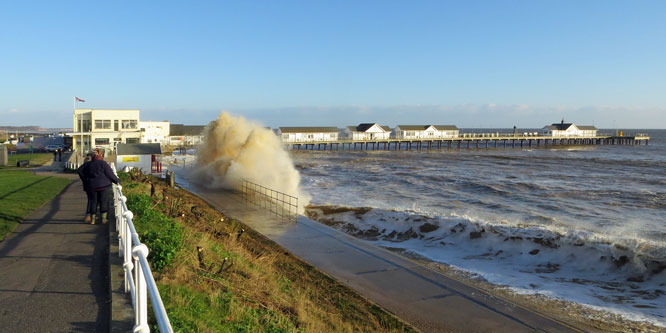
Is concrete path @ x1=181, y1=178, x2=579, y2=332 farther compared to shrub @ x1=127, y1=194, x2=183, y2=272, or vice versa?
concrete path @ x1=181, y1=178, x2=579, y2=332

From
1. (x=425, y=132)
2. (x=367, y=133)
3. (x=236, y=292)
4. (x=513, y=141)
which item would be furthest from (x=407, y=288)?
(x=513, y=141)

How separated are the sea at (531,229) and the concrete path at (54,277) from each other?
11.4 metres

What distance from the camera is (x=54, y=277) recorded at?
5938 mm

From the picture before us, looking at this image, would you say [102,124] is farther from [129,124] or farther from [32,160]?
[32,160]

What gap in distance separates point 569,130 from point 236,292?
130354 mm

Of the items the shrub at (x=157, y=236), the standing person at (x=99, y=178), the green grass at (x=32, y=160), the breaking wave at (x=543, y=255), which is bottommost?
the breaking wave at (x=543, y=255)

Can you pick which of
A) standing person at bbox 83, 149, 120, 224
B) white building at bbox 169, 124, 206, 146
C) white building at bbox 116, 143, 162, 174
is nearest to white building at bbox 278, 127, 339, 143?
white building at bbox 169, 124, 206, 146

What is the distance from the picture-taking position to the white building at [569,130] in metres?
118

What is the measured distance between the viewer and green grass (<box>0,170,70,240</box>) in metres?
9.58

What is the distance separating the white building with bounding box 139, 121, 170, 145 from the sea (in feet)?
211

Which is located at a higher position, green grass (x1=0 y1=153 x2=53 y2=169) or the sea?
green grass (x1=0 y1=153 x2=53 y2=169)

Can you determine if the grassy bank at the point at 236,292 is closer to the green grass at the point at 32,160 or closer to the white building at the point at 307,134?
the green grass at the point at 32,160

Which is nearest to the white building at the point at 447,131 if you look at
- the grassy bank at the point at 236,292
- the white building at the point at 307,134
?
the white building at the point at 307,134

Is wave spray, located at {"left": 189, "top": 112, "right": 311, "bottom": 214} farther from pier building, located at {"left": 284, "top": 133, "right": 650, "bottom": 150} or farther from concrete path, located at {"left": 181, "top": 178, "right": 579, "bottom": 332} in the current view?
pier building, located at {"left": 284, "top": 133, "right": 650, "bottom": 150}
